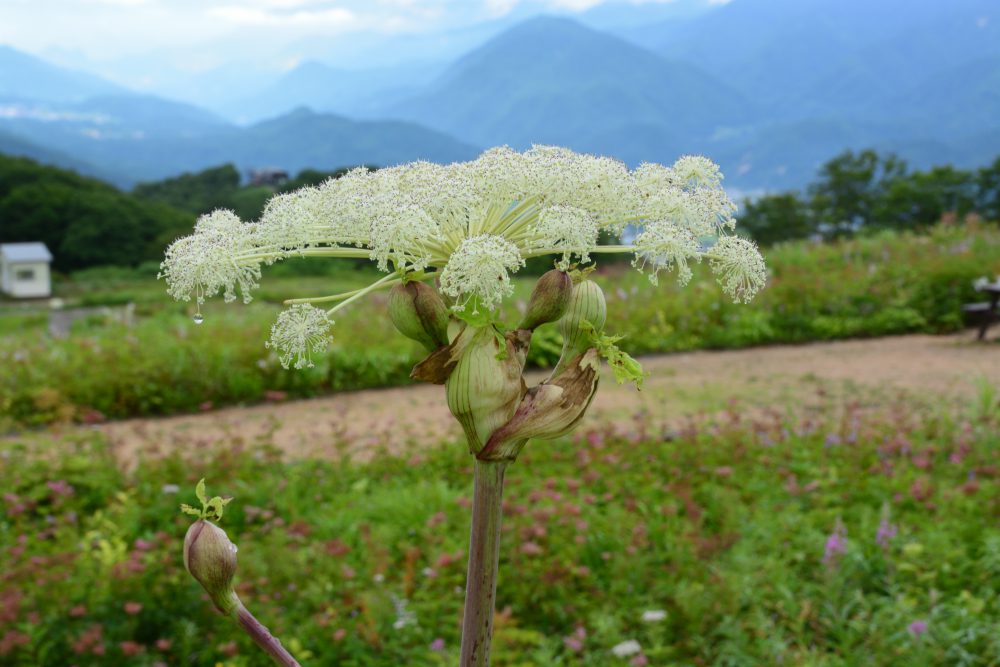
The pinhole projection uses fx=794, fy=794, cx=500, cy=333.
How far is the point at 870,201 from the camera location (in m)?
53.8

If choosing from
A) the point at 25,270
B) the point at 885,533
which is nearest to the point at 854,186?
the point at 25,270

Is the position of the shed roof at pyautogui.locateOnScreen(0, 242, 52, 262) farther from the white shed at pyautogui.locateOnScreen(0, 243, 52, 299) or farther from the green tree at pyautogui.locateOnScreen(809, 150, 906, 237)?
the green tree at pyautogui.locateOnScreen(809, 150, 906, 237)

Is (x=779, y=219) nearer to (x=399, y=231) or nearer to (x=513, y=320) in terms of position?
(x=513, y=320)

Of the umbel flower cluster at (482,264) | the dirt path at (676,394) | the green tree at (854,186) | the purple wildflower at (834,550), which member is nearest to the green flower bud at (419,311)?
the umbel flower cluster at (482,264)

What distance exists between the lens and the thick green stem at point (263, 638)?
79 cm

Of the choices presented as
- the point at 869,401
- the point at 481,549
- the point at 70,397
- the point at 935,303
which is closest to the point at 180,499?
the point at 70,397

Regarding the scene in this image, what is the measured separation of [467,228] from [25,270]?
42350mm

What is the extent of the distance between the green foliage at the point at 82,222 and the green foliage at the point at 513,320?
119 feet

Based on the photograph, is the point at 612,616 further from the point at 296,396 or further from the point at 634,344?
the point at 634,344

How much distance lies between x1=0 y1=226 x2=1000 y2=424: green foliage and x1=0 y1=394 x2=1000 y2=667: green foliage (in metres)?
2.03

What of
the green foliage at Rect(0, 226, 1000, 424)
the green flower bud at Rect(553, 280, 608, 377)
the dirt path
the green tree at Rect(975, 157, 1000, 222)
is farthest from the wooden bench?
the green tree at Rect(975, 157, 1000, 222)

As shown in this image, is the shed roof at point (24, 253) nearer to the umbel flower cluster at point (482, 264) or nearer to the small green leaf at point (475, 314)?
the umbel flower cluster at point (482, 264)

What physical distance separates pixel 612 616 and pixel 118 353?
7300 millimetres

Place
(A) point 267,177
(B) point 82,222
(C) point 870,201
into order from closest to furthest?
(B) point 82,222 → (C) point 870,201 → (A) point 267,177
